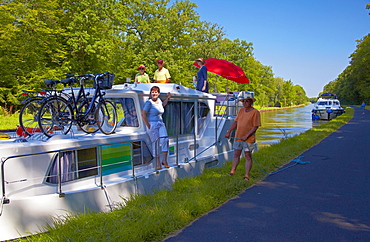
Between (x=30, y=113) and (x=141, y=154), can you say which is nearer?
(x=30, y=113)

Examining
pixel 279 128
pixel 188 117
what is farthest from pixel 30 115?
pixel 279 128

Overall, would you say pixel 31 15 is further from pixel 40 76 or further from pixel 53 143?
pixel 53 143

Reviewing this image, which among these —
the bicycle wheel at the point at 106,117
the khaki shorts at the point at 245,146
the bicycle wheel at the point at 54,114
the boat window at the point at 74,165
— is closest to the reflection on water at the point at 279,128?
the khaki shorts at the point at 245,146

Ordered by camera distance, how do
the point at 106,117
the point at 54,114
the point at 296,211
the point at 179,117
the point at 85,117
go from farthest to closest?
the point at 179,117
the point at 106,117
the point at 85,117
the point at 54,114
the point at 296,211

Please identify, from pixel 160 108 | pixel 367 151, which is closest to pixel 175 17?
pixel 367 151

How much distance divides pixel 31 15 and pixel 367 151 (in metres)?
23.5

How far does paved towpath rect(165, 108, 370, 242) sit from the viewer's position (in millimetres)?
4449

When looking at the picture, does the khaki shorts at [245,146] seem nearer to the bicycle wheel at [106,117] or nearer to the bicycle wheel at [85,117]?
the bicycle wheel at [106,117]

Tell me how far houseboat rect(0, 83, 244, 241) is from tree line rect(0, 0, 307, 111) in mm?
11158

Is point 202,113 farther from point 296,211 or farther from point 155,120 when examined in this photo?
point 296,211

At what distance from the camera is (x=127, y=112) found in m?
7.83

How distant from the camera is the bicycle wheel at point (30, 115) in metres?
6.71

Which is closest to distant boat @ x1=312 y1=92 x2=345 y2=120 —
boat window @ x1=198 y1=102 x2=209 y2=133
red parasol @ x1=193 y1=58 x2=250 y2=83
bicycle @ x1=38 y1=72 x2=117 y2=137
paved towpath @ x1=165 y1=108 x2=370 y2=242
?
red parasol @ x1=193 y1=58 x2=250 y2=83

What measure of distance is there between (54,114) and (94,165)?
1.29 meters
